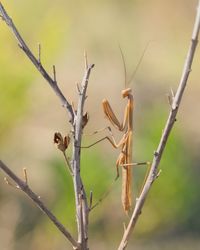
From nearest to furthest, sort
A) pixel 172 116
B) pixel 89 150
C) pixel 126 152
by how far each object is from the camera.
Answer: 1. pixel 172 116
2. pixel 126 152
3. pixel 89 150

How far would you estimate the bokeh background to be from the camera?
2344 millimetres

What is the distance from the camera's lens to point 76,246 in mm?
814

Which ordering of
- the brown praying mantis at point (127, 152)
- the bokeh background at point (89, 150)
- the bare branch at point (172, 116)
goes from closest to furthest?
the bare branch at point (172, 116), the brown praying mantis at point (127, 152), the bokeh background at point (89, 150)

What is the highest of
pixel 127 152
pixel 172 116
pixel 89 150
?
pixel 172 116

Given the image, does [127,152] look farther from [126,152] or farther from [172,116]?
[172,116]

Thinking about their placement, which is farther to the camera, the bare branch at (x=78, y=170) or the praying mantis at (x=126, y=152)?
the praying mantis at (x=126, y=152)

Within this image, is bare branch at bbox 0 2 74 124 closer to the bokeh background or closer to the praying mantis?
the praying mantis

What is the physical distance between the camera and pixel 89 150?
248cm

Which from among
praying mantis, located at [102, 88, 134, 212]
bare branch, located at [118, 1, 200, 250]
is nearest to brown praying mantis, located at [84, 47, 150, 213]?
praying mantis, located at [102, 88, 134, 212]

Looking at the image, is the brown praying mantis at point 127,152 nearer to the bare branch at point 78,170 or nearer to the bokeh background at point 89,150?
the bare branch at point 78,170

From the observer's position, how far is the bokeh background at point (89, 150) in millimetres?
2344

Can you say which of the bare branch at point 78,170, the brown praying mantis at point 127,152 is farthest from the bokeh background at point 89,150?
the bare branch at point 78,170

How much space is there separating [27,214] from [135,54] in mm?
1275

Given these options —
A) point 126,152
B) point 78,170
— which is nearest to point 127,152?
point 126,152
